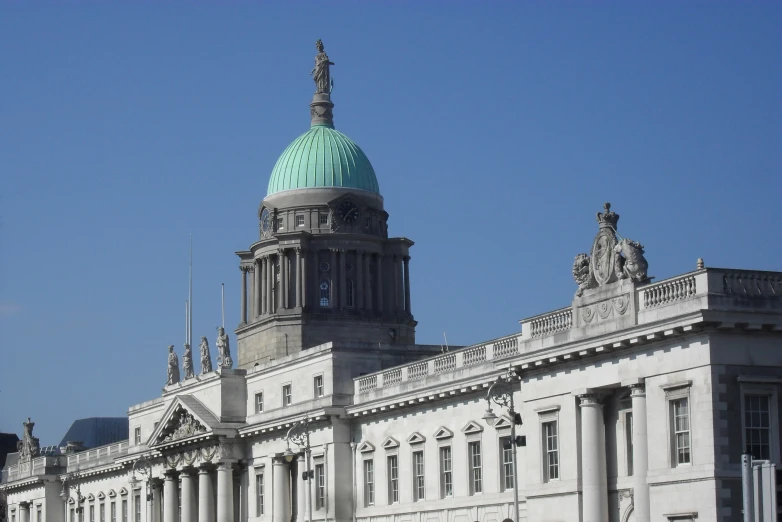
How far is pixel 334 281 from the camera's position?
9750 cm

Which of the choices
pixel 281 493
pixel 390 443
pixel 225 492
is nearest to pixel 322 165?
pixel 225 492

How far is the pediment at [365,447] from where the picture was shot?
74500 millimetres

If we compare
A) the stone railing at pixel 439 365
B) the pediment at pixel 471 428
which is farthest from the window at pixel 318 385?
the pediment at pixel 471 428

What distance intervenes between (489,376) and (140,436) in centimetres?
4690

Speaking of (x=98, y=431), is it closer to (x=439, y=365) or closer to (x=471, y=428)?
(x=439, y=365)

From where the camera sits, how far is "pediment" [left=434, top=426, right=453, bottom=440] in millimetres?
67312

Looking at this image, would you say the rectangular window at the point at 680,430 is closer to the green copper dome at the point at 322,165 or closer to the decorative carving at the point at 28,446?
the green copper dome at the point at 322,165

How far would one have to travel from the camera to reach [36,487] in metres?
125

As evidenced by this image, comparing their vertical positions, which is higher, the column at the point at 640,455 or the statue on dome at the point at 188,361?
the statue on dome at the point at 188,361

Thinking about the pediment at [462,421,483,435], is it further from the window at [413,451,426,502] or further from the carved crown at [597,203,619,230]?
the carved crown at [597,203,619,230]

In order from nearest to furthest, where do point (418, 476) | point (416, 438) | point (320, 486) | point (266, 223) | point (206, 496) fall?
point (416, 438) < point (418, 476) < point (320, 486) < point (206, 496) < point (266, 223)

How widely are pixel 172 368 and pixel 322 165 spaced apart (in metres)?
17.6

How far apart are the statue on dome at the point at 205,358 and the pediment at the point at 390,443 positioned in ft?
77.0

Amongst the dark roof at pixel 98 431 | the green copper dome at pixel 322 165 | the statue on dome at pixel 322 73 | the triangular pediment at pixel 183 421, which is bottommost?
the triangular pediment at pixel 183 421
